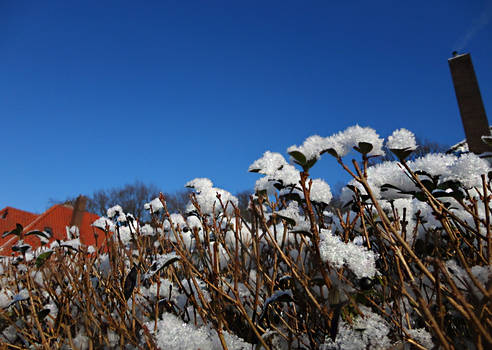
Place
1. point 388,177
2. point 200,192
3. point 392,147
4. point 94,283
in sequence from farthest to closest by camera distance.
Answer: point 94,283
point 200,192
point 388,177
point 392,147

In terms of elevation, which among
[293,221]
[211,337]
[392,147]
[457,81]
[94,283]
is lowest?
[211,337]

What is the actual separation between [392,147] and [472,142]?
4.65 m

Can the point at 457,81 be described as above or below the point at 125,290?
above

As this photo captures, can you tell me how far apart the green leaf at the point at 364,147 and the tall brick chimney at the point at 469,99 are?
4343mm

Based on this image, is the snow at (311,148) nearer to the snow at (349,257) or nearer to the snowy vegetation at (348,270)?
the snowy vegetation at (348,270)

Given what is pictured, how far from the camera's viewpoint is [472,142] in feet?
15.3

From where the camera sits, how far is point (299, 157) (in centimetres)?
110

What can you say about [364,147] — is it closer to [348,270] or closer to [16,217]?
[348,270]

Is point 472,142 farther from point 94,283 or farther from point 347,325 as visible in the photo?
point 94,283

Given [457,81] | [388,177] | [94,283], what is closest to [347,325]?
[388,177]

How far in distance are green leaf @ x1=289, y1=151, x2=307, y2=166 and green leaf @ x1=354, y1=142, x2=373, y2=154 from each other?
173 millimetres

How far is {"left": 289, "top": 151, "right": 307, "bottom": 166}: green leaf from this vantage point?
43.0 inches

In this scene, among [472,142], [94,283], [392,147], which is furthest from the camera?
[472,142]

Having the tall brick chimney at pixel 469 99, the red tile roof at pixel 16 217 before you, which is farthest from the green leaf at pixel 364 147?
the red tile roof at pixel 16 217
